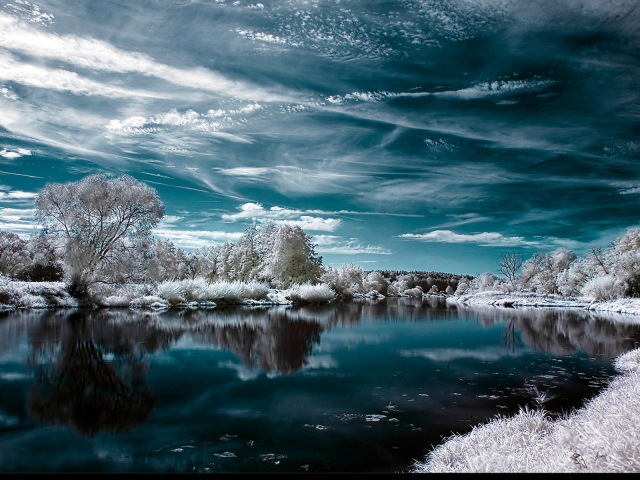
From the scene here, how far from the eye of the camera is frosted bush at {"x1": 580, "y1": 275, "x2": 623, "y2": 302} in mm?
41344

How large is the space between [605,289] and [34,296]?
170 feet

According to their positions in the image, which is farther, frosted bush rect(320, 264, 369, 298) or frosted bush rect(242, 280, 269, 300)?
frosted bush rect(320, 264, 369, 298)

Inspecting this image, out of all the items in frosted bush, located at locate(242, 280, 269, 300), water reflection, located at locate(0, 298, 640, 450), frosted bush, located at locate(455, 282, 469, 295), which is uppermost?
frosted bush, located at locate(242, 280, 269, 300)

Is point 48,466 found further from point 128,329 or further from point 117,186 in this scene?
point 117,186

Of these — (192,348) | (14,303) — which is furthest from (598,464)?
(14,303)

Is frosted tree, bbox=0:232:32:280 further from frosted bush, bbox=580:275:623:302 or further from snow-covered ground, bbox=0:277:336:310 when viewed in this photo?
frosted bush, bbox=580:275:623:302

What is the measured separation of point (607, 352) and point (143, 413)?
1387 centimetres

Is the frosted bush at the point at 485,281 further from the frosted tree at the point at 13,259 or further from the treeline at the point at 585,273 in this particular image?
the frosted tree at the point at 13,259

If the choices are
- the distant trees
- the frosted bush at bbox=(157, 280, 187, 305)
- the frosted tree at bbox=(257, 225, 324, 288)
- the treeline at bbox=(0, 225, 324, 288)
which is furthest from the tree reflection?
the frosted tree at bbox=(257, 225, 324, 288)

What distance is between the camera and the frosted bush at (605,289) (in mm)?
41344

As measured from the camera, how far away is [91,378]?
25.8 ft

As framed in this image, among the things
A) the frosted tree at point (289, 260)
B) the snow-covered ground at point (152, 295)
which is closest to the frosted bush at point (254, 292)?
the snow-covered ground at point (152, 295)

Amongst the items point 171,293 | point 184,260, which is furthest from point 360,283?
point 171,293

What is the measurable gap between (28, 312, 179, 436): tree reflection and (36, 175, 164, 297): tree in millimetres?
10810
